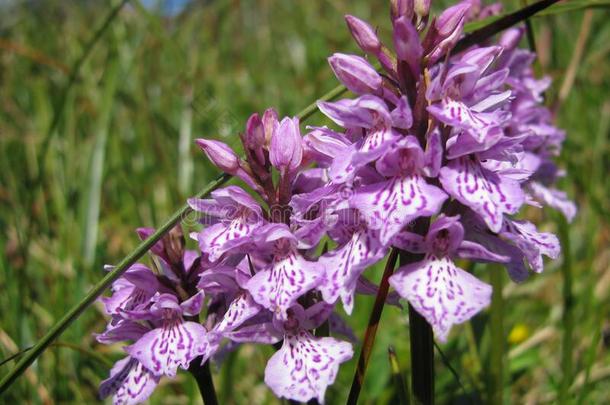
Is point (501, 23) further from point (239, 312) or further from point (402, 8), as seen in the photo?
point (239, 312)

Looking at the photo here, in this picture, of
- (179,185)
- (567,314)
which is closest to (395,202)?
(567,314)

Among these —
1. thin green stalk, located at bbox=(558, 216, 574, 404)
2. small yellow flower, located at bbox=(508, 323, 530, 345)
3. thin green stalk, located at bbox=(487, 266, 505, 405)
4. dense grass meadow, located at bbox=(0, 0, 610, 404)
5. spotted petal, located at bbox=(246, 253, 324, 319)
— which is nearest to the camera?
spotted petal, located at bbox=(246, 253, 324, 319)

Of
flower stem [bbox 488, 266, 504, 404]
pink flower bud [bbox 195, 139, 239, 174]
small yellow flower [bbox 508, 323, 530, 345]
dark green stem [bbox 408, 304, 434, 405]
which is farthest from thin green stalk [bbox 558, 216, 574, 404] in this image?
pink flower bud [bbox 195, 139, 239, 174]

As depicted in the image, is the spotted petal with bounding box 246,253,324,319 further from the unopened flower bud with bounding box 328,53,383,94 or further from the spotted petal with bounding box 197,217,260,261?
the unopened flower bud with bounding box 328,53,383,94

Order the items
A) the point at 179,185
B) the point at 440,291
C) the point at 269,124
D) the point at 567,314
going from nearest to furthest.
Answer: the point at 440,291 → the point at 269,124 → the point at 567,314 → the point at 179,185

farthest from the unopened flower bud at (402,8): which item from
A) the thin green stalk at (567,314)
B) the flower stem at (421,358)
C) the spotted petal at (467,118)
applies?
the thin green stalk at (567,314)

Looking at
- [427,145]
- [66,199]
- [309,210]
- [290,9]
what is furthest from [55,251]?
[290,9]
